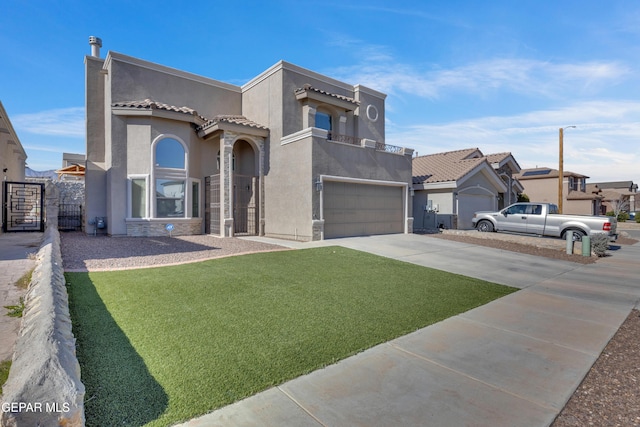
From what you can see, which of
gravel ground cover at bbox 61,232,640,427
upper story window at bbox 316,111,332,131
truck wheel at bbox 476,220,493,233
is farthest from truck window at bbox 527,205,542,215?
upper story window at bbox 316,111,332,131

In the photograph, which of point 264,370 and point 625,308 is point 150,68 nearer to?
point 264,370

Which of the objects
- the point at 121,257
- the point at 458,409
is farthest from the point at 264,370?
the point at 121,257

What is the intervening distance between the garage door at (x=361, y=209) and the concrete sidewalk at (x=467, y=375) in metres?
8.34

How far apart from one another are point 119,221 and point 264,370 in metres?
13.4

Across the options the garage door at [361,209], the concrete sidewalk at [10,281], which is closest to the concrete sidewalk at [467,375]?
the concrete sidewalk at [10,281]

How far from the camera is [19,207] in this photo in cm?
1981

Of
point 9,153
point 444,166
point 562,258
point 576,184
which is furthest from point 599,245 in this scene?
point 576,184

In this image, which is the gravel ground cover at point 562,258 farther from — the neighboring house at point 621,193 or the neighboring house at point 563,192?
the neighboring house at point 621,193

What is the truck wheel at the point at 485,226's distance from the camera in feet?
57.1

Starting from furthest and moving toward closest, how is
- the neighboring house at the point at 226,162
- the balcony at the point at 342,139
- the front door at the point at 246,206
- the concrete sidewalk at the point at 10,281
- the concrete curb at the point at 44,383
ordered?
the front door at the point at 246,206
the neighboring house at the point at 226,162
the balcony at the point at 342,139
the concrete sidewalk at the point at 10,281
the concrete curb at the point at 44,383

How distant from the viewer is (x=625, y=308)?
232 inches

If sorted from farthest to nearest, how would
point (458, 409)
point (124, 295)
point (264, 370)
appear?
point (124, 295)
point (264, 370)
point (458, 409)

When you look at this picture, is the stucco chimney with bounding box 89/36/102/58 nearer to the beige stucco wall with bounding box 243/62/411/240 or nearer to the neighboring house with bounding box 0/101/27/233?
the neighboring house with bounding box 0/101/27/233

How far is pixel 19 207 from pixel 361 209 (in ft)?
69.6
